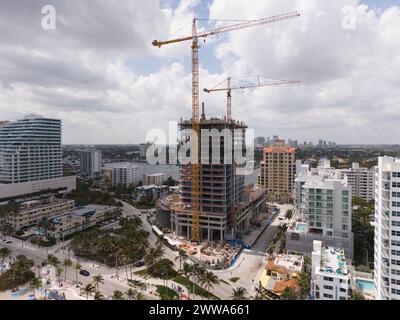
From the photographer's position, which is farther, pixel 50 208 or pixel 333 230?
pixel 50 208

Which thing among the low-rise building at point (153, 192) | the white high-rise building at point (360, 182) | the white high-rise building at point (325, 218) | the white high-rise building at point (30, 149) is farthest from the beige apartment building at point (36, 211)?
the white high-rise building at point (360, 182)

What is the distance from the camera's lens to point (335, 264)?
1092cm

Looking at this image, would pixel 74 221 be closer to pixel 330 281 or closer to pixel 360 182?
pixel 330 281

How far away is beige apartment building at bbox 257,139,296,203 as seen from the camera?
99.8 ft

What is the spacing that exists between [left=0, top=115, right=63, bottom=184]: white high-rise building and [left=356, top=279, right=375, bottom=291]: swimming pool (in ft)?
102

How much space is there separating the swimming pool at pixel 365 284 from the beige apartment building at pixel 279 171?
18478mm

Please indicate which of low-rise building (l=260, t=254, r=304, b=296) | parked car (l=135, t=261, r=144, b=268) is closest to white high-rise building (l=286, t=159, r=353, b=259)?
low-rise building (l=260, t=254, r=304, b=296)

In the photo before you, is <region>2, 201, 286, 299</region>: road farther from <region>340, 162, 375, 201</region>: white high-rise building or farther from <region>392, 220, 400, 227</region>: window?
<region>340, 162, 375, 201</region>: white high-rise building

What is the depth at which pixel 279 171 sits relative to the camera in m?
31.0

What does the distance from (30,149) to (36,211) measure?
11502 millimetres
